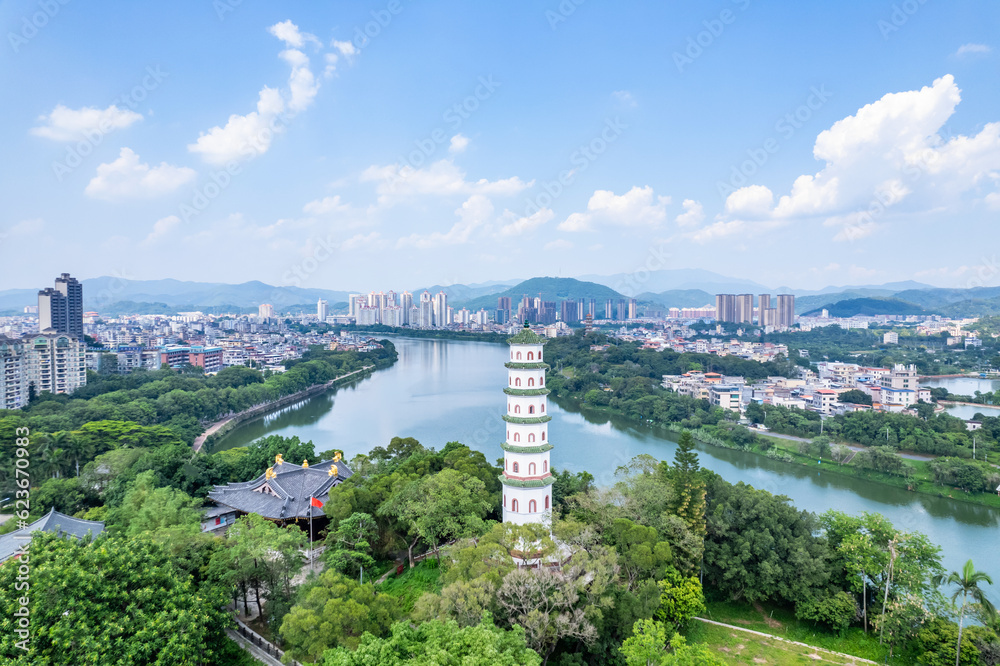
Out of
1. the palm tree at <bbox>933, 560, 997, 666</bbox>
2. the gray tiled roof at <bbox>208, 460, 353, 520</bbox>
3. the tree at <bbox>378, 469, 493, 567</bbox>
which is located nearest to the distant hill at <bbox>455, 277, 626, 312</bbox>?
the gray tiled roof at <bbox>208, 460, 353, 520</bbox>

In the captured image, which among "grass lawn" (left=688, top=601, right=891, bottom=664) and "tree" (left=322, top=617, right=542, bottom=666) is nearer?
"tree" (left=322, top=617, right=542, bottom=666)

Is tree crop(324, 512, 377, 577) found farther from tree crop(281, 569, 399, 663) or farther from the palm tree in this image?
the palm tree

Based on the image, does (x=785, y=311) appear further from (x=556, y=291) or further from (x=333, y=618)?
(x=333, y=618)

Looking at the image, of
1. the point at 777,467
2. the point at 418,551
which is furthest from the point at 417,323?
the point at 418,551

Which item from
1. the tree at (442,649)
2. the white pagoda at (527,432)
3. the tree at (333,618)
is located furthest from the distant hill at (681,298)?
the tree at (442,649)

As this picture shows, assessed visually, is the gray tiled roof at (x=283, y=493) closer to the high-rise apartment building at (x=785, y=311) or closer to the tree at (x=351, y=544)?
the tree at (x=351, y=544)

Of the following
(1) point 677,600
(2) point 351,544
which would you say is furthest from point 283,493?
(1) point 677,600
